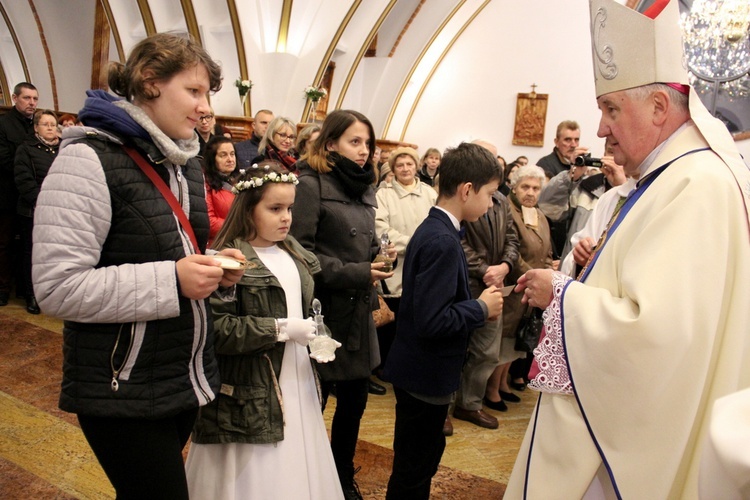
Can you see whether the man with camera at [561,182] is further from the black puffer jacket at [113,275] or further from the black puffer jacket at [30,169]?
the black puffer jacket at [30,169]

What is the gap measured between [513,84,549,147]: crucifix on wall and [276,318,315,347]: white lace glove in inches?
442

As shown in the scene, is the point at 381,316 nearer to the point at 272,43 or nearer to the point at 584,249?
the point at 584,249

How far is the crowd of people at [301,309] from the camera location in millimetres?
1364

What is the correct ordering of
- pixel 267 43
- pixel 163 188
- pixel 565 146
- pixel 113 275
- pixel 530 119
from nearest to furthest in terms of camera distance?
1. pixel 113 275
2. pixel 163 188
3. pixel 565 146
4. pixel 267 43
5. pixel 530 119

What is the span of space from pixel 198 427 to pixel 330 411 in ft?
5.92

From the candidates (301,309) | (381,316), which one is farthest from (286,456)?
(381,316)

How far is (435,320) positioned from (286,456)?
69 cm

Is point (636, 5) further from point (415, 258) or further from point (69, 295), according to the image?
point (69, 295)

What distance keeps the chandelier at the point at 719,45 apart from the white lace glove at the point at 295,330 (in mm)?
9147

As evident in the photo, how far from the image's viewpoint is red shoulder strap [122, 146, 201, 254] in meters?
1.43

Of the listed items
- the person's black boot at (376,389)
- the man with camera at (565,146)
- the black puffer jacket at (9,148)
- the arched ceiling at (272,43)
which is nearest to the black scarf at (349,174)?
the person's black boot at (376,389)

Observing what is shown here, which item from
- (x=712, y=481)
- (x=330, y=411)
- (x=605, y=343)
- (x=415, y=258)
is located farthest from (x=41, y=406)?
(x=712, y=481)

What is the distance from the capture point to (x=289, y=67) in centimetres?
886

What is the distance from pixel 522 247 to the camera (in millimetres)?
3971
